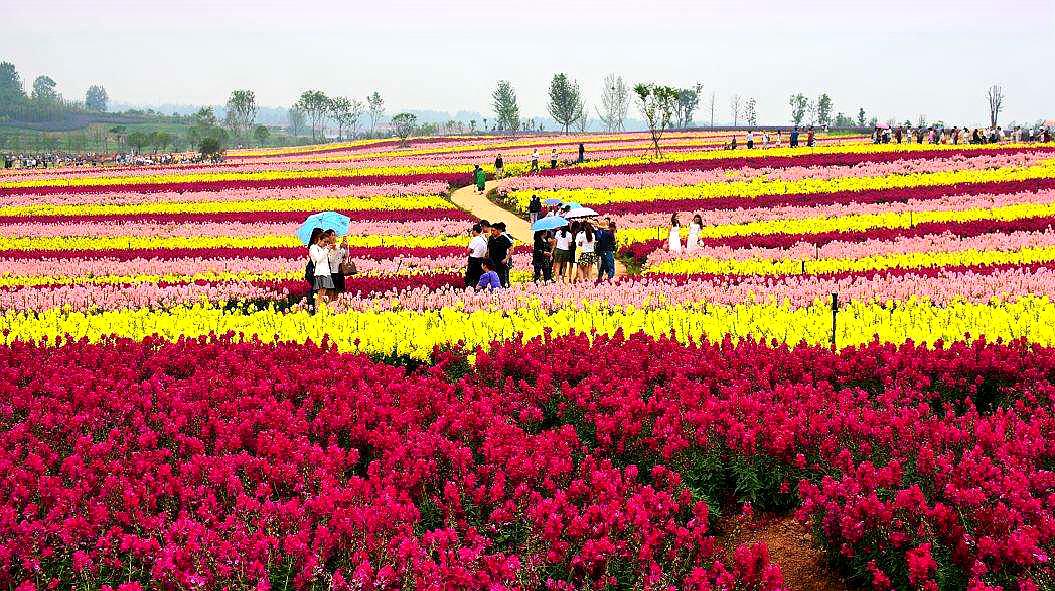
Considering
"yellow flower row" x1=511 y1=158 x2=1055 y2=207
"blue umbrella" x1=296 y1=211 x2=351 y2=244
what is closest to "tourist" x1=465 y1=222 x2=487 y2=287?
"blue umbrella" x1=296 y1=211 x2=351 y2=244

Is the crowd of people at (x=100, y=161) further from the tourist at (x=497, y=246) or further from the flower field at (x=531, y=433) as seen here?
the flower field at (x=531, y=433)

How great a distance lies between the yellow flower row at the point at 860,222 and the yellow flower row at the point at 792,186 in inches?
245

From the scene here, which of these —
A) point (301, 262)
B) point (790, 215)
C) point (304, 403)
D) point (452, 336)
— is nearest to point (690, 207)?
point (790, 215)

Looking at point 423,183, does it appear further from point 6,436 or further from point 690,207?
point 6,436

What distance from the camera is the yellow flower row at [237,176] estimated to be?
46656 mm

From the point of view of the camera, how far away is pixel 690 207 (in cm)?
2805

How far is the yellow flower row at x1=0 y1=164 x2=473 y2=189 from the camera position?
153ft

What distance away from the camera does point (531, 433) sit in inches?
277

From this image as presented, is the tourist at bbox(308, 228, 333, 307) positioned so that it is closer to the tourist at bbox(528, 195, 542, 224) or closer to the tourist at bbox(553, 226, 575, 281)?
the tourist at bbox(553, 226, 575, 281)

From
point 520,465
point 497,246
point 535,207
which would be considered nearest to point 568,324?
point 497,246

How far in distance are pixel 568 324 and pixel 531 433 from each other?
3.19 metres

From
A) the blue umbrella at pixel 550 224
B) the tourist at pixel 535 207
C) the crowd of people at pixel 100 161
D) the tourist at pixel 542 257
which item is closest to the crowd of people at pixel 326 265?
the tourist at pixel 542 257

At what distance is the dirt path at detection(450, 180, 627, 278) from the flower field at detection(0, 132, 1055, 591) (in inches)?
448

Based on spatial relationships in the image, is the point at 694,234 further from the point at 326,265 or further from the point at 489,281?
the point at 326,265
